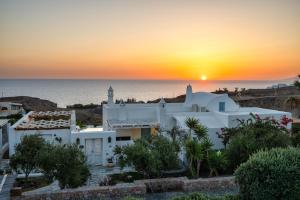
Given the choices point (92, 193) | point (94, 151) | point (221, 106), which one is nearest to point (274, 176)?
point (92, 193)

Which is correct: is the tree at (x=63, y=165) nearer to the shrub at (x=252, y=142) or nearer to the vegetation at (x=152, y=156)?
the vegetation at (x=152, y=156)

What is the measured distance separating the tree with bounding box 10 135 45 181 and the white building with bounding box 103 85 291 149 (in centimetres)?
725

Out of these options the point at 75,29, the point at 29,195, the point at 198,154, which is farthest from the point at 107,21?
the point at 29,195

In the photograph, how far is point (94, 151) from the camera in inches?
865

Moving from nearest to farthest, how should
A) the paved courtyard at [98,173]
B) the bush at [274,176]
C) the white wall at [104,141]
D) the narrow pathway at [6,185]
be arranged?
the bush at [274,176], the narrow pathway at [6,185], the paved courtyard at [98,173], the white wall at [104,141]

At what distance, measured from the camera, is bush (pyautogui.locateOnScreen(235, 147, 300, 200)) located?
9148 mm

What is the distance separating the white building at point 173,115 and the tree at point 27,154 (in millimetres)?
7249

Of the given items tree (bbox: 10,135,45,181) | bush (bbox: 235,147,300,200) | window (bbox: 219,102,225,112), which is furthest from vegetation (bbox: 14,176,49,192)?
window (bbox: 219,102,225,112)

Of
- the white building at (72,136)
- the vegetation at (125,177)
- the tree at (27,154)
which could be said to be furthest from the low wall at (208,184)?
the white building at (72,136)

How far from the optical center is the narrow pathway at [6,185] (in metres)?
14.7

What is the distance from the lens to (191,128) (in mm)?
20562

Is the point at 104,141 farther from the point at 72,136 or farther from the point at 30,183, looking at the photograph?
the point at 30,183

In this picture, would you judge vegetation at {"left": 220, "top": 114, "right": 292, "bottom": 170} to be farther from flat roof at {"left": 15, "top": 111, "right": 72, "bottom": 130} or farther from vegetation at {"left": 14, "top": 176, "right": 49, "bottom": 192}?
flat roof at {"left": 15, "top": 111, "right": 72, "bottom": 130}

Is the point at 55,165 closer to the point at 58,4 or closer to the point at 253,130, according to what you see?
the point at 253,130
